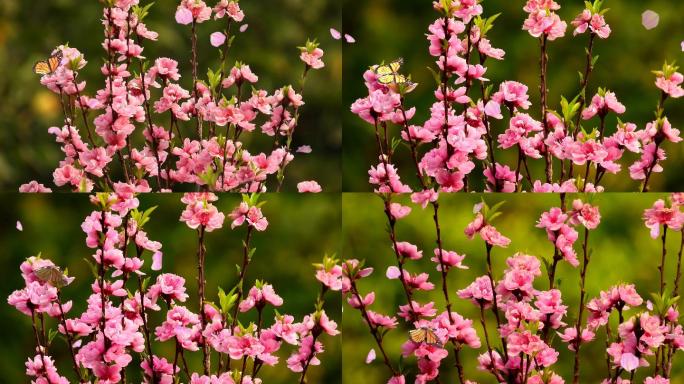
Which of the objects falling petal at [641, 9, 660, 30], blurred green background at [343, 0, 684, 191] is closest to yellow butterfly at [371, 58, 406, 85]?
blurred green background at [343, 0, 684, 191]

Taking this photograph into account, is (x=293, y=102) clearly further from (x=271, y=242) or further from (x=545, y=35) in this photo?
(x=545, y=35)

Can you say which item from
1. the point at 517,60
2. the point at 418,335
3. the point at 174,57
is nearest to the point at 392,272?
the point at 418,335

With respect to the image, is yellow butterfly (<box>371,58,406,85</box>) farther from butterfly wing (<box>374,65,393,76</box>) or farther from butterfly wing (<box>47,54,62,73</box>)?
butterfly wing (<box>47,54,62,73</box>)

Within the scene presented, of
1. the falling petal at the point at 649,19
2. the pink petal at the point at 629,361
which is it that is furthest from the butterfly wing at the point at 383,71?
the falling petal at the point at 649,19

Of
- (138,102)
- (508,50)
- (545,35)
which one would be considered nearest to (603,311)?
(545,35)

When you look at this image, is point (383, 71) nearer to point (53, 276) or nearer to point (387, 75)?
point (387, 75)

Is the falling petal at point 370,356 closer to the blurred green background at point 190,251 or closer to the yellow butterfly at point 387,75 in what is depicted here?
the blurred green background at point 190,251
